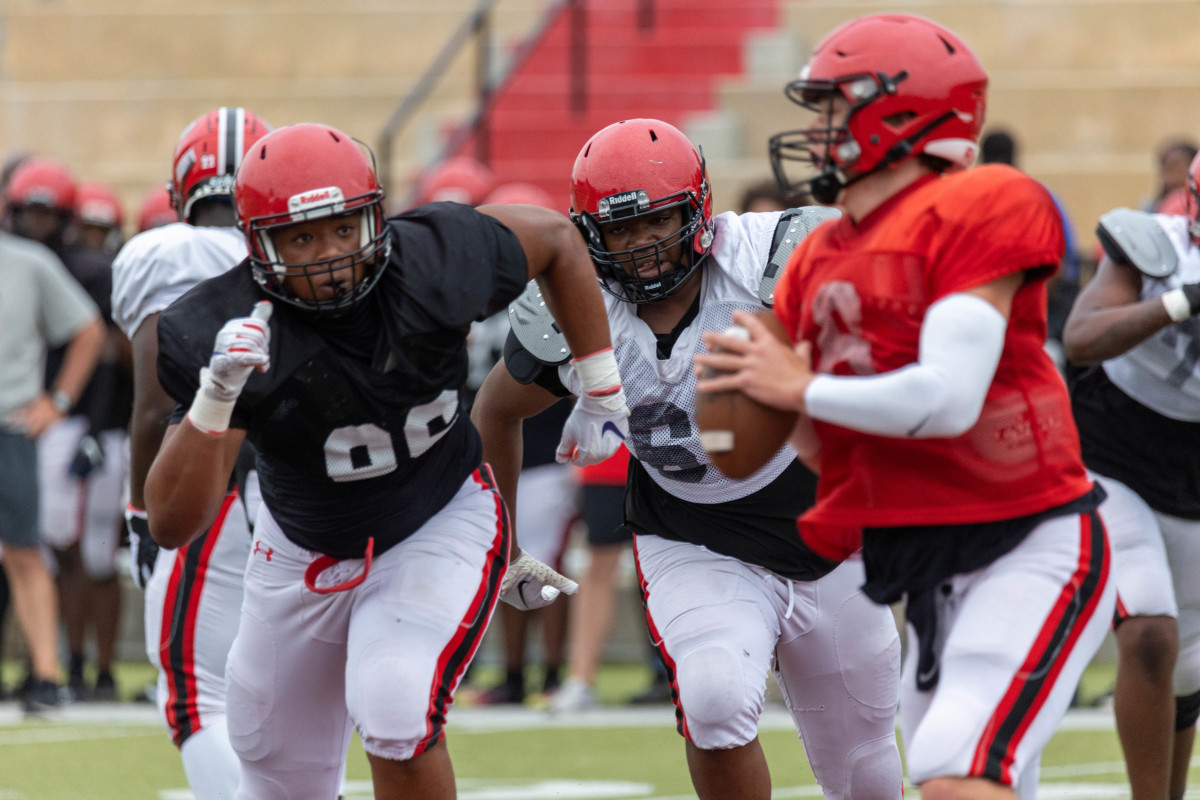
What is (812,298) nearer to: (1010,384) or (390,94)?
(1010,384)

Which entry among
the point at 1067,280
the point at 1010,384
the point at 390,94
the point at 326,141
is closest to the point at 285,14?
the point at 390,94

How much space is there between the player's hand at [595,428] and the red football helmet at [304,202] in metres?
0.58

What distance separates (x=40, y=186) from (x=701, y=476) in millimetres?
5181

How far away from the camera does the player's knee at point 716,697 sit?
12.3 feet

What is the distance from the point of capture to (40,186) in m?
8.22

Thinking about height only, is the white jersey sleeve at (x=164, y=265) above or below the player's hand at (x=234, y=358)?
below

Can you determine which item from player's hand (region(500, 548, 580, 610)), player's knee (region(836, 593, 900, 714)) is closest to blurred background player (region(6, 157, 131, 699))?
player's hand (region(500, 548, 580, 610))

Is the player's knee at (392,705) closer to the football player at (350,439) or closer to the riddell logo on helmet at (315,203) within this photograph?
the football player at (350,439)

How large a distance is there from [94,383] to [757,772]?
498cm

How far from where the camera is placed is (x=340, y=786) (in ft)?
13.2

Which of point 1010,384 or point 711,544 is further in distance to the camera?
point 711,544

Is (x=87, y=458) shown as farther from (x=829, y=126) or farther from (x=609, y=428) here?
(x=829, y=126)

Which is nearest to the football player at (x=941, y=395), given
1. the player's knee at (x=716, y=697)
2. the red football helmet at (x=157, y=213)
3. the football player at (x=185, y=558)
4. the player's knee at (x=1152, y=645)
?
the player's knee at (x=716, y=697)

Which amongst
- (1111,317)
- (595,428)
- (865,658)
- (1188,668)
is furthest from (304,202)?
(1188,668)
